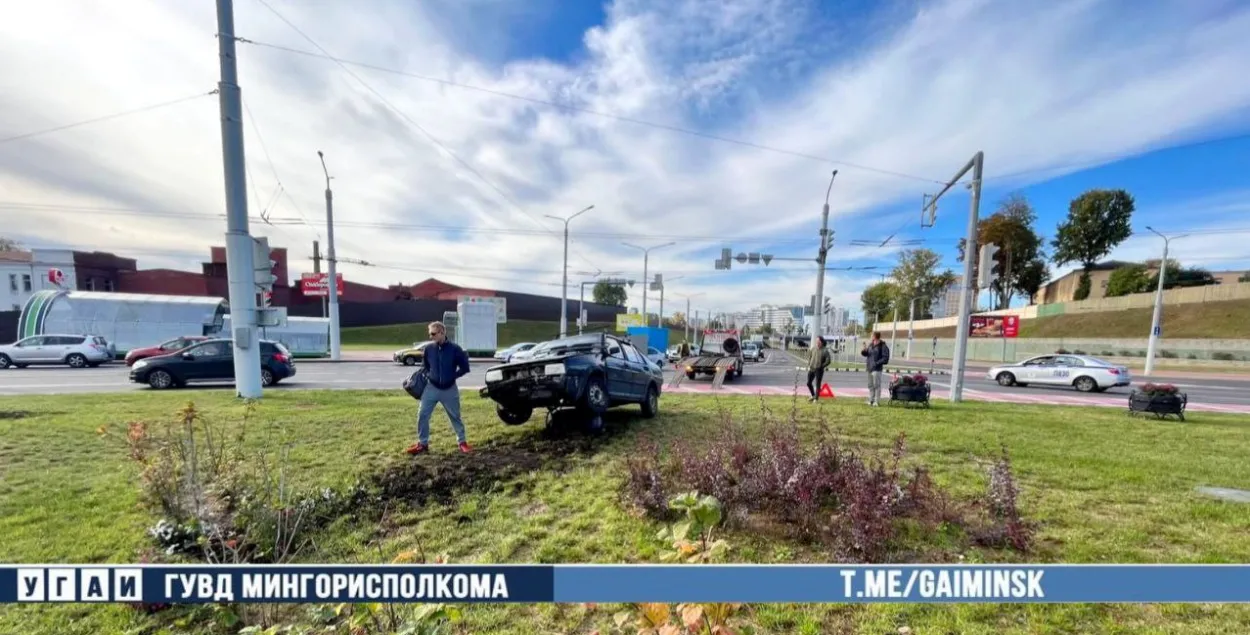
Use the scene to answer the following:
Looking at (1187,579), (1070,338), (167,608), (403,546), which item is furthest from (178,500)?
(1070,338)

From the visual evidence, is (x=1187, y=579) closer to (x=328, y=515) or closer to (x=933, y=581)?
(x=933, y=581)

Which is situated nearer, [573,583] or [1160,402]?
[573,583]

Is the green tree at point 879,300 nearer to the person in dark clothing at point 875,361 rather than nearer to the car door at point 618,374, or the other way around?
the person in dark clothing at point 875,361

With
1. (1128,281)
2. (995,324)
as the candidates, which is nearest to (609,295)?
(995,324)

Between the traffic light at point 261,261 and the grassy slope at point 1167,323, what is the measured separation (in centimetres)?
5811

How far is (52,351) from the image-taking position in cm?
1883

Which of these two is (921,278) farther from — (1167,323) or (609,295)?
(609,295)

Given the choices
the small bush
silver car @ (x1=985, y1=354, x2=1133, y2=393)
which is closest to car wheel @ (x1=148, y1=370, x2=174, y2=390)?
the small bush

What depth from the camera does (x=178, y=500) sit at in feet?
11.0

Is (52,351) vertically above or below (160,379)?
below

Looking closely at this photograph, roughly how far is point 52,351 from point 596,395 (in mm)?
26813

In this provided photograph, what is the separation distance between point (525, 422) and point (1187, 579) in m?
7.36

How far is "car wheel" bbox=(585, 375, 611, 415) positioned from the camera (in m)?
6.43

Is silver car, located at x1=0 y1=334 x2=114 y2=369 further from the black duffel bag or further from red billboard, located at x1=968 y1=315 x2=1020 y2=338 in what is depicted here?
red billboard, located at x1=968 y1=315 x2=1020 y2=338
